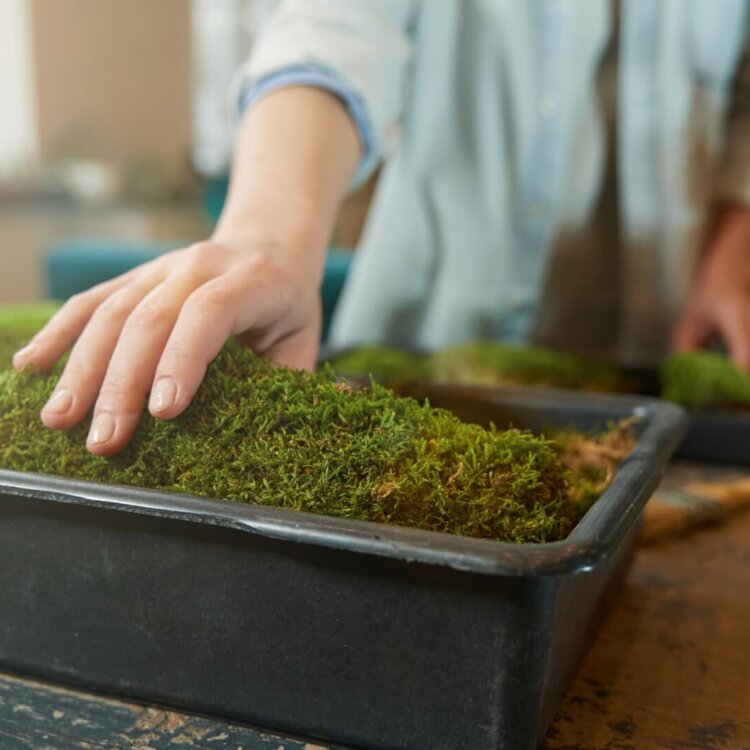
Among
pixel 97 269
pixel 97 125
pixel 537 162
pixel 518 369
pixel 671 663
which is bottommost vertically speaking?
pixel 671 663

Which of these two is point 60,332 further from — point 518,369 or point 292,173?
point 518,369

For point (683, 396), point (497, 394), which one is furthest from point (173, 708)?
point (683, 396)

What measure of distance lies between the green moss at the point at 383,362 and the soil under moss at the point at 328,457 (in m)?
0.43

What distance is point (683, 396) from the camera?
0.91m

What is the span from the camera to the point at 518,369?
3.05 ft

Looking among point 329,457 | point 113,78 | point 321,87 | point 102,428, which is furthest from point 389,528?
point 113,78

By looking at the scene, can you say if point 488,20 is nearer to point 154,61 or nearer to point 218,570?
point 218,570

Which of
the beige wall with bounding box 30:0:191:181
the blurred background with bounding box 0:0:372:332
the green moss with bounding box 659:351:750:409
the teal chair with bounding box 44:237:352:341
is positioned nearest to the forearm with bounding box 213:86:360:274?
the green moss with bounding box 659:351:750:409

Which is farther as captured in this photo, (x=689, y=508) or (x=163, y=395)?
(x=689, y=508)

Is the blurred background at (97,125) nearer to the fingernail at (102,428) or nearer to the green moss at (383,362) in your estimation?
the green moss at (383,362)

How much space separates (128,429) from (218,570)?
0.09 metres

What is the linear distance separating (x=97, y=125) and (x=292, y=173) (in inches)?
126

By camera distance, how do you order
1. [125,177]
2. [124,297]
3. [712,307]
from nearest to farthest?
1. [124,297]
2. [712,307]
3. [125,177]

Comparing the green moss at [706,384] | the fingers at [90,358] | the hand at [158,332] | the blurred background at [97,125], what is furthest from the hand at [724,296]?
the blurred background at [97,125]
